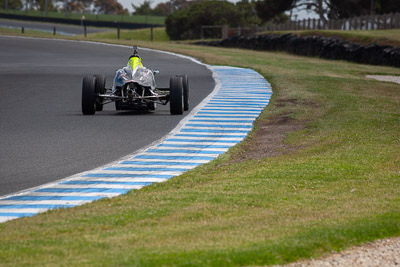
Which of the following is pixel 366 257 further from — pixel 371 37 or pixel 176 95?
pixel 371 37

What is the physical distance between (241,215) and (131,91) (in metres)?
10.2

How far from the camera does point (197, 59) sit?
1698 inches

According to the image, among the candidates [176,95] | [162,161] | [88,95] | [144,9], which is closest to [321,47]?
[176,95]

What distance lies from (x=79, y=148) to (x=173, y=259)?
745 centimetres

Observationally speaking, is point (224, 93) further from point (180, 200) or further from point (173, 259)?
point (173, 259)

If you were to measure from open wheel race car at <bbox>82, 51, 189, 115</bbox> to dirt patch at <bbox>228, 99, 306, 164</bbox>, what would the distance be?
7.34 feet

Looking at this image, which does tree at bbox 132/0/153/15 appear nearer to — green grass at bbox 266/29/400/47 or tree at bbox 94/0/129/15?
tree at bbox 94/0/129/15

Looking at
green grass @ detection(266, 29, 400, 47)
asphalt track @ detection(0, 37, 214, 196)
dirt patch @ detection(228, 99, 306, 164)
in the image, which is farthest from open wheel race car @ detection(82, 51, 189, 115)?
green grass @ detection(266, 29, 400, 47)

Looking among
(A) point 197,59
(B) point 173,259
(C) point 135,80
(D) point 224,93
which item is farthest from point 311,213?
(A) point 197,59

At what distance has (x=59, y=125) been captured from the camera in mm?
16812

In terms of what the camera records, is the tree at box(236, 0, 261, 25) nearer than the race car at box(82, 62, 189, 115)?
No

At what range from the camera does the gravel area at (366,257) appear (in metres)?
6.63

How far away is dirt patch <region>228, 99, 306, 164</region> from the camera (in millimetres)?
13445

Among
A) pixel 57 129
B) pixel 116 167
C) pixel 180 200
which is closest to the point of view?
pixel 180 200
